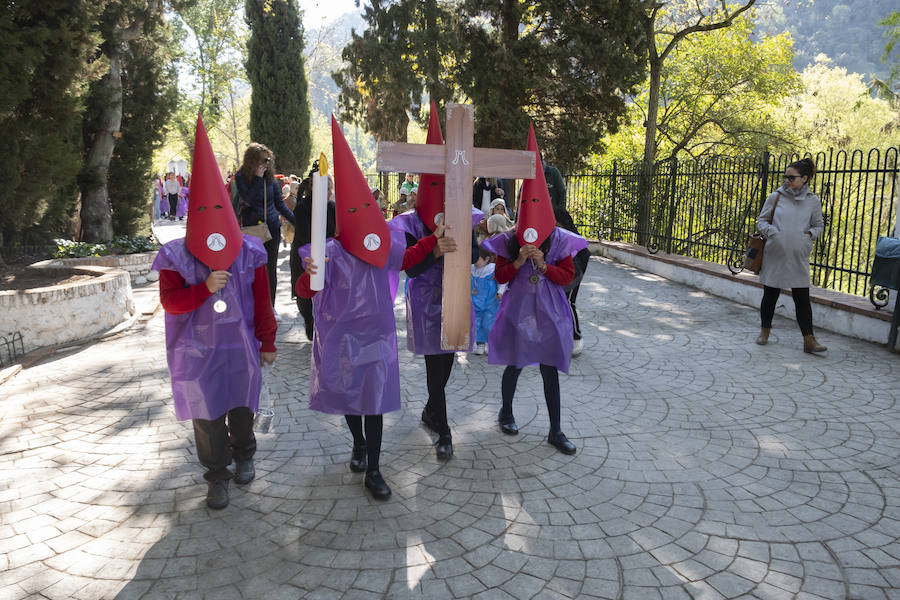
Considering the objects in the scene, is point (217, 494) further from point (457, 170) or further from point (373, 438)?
point (457, 170)

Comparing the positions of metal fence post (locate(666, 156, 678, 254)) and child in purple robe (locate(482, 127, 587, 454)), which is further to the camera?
metal fence post (locate(666, 156, 678, 254))

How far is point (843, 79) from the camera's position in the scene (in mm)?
37125

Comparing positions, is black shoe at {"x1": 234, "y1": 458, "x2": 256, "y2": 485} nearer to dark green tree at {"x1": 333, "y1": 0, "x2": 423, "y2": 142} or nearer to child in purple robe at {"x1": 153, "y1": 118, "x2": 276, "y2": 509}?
child in purple robe at {"x1": 153, "y1": 118, "x2": 276, "y2": 509}

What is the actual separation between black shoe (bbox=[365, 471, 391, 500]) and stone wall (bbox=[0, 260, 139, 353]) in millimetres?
4777

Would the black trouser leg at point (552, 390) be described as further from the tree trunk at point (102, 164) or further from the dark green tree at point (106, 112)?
the tree trunk at point (102, 164)

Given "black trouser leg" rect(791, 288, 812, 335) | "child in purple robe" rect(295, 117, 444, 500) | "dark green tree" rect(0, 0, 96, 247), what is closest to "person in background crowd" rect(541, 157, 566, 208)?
"black trouser leg" rect(791, 288, 812, 335)

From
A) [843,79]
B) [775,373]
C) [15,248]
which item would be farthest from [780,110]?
[15,248]

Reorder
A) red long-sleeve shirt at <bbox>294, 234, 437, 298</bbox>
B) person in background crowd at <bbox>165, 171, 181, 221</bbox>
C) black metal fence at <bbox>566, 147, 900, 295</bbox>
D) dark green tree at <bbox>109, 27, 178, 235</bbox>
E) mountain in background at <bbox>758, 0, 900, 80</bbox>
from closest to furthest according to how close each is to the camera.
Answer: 1. red long-sleeve shirt at <bbox>294, 234, 437, 298</bbox>
2. black metal fence at <bbox>566, 147, 900, 295</bbox>
3. dark green tree at <bbox>109, 27, 178, 235</bbox>
4. person in background crowd at <bbox>165, 171, 181, 221</bbox>
5. mountain in background at <bbox>758, 0, 900, 80</bbox>

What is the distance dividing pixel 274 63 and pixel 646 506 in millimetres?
23258

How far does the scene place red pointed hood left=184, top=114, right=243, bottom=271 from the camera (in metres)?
2.98

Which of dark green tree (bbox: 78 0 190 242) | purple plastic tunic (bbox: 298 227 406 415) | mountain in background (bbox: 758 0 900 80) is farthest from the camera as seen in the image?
mountain in background (bbox: 758 0 900 80)

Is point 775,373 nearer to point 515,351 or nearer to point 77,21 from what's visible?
point 515,351

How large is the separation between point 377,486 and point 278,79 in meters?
22.4

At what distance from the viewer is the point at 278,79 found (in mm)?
22938
